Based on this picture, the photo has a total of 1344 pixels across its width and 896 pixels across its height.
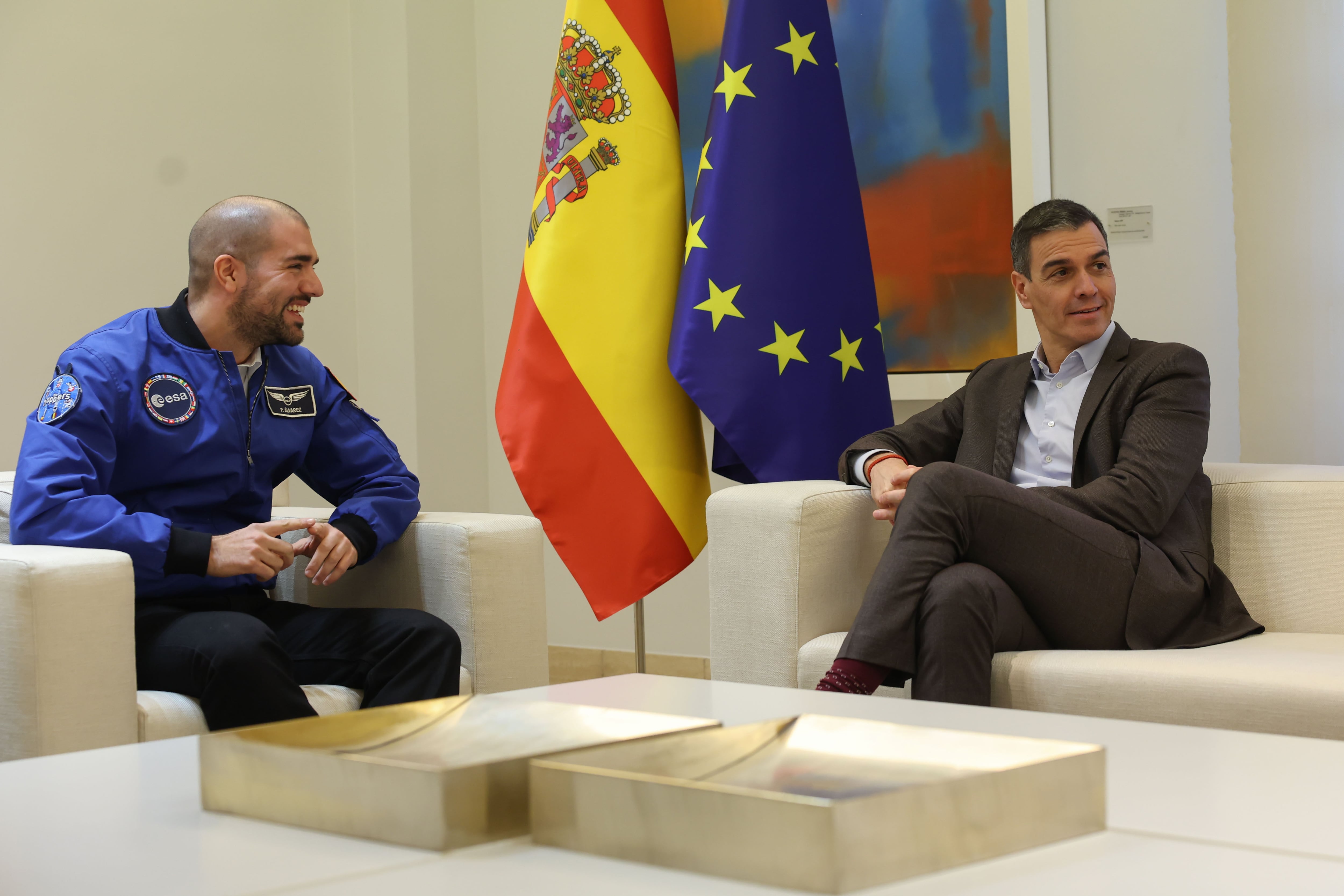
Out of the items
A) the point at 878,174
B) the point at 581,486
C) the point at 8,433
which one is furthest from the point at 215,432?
the point at 878,174

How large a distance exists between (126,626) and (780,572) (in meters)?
1.04

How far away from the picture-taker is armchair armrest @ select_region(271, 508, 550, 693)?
221 centimetres

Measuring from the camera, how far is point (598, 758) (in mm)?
792

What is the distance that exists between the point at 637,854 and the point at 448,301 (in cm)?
348

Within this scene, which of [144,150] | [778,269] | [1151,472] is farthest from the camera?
[144,150]

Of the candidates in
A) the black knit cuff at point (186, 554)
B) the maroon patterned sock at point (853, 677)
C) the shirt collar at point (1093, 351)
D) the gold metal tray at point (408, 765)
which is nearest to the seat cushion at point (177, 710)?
the black knit cuff at point (186, 554)

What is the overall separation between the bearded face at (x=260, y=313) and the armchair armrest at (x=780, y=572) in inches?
33.8

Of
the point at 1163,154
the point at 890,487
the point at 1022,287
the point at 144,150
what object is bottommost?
the point at 890,487

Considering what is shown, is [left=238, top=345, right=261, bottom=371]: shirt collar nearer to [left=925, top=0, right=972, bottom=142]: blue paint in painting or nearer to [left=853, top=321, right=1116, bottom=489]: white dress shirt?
[left=853, top=321, right=1116, bottom=489]: white dress shirt

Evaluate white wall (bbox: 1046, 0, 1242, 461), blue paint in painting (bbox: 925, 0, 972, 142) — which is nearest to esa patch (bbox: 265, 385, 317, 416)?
blue paint in painting (bbox: 925, 0, 972, 142)

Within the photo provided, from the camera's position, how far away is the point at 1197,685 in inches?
70.3

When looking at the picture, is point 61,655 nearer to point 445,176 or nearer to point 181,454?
point 181,454

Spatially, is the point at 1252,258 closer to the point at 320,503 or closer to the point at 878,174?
the point at 878,174

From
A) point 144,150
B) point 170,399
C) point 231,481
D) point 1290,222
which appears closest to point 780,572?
point 231,481
